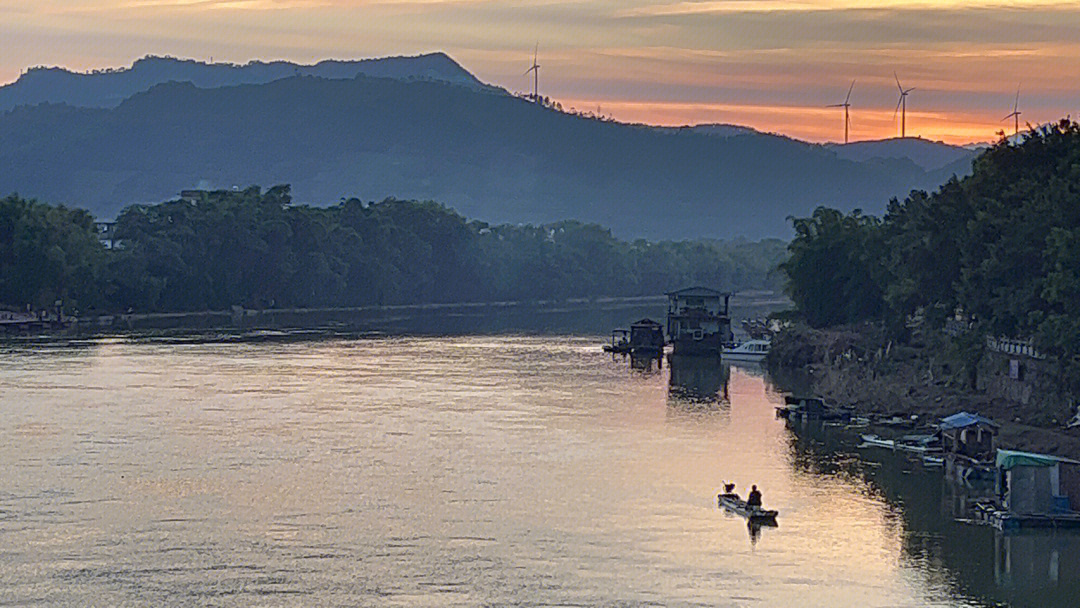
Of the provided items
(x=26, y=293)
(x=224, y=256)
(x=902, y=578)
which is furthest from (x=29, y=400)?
(x=224, y=256)

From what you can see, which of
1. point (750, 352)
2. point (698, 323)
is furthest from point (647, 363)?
point (698, 323)

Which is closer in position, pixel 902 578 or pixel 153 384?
pixel 902 578

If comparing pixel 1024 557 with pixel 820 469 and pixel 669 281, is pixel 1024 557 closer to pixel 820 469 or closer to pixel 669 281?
pixel 820 469

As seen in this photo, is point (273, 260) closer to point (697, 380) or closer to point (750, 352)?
point (750, 352)

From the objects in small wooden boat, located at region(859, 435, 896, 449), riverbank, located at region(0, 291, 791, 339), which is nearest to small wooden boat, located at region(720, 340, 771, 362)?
riverbank, located at region(0, 291, 791, 339)

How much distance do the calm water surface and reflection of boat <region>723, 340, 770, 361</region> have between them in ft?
57.6

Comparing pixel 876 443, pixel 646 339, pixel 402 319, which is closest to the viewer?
pixel 876 443

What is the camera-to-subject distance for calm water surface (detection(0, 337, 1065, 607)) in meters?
34.8

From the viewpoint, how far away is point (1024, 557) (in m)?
37.6

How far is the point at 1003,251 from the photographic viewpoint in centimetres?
5969

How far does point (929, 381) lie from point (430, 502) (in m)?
29.4

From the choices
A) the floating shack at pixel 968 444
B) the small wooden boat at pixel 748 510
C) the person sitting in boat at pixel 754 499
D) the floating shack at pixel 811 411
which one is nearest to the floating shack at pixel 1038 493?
the small wooden boat at pixel 748 510

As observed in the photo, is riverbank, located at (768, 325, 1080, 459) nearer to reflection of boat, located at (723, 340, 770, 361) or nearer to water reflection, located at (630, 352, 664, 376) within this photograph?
reflection of boat, located at (723, 340, 770, 361)

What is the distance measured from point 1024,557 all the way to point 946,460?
1109 cm
